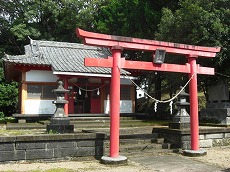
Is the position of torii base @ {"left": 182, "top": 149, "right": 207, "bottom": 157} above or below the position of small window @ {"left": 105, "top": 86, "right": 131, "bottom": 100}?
below

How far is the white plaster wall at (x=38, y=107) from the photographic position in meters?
18.2

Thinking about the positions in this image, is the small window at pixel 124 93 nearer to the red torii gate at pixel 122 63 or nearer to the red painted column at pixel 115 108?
the red torii gate at pixel 122 63

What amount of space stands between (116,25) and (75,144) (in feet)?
61.1

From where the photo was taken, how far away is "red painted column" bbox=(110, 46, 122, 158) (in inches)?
316

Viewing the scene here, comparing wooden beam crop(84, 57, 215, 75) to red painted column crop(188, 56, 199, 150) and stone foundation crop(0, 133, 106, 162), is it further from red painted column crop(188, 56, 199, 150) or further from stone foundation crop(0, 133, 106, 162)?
stone foundation crop(0, 133, 106, 162)

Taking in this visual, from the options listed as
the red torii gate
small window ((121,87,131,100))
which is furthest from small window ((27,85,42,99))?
the red torii gate

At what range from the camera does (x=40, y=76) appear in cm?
1872

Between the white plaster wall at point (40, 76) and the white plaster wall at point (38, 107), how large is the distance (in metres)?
1.45

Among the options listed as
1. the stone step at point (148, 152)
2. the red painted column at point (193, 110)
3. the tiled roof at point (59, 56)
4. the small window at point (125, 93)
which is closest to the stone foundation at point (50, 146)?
the stone step at point (148, 152)

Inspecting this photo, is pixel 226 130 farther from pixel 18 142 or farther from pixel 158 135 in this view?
pixel 18 142

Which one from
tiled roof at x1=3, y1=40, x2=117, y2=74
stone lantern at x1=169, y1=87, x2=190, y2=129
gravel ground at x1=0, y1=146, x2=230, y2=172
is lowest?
gravel ground at x1=0, y1=146, x2=230, y2=172

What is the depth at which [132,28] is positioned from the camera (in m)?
23.1

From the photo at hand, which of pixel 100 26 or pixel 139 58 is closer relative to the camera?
pixel 139 58

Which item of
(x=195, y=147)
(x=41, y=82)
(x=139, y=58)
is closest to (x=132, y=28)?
(x=139, y=58)
